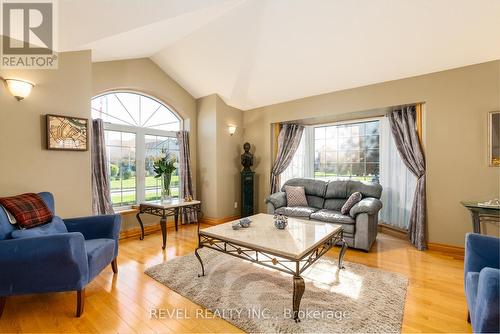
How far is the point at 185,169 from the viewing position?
15.4 ft

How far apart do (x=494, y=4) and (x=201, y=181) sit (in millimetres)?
4791

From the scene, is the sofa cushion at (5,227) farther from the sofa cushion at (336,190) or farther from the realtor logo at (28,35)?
the sofa cushion at (336,190)

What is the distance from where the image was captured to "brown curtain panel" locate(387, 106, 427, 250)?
333 centimetres

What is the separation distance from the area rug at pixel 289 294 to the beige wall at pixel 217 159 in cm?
197

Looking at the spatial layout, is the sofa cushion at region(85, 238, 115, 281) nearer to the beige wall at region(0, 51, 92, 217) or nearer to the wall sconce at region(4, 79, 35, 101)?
the beige wall at region(0, 51, 92, 217)

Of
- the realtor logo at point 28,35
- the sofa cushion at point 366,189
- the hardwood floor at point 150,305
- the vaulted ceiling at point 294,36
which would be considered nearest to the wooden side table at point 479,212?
the hardwood floor at point 150,305

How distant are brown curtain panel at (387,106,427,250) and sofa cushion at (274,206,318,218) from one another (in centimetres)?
144

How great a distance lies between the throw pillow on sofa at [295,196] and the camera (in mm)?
4194

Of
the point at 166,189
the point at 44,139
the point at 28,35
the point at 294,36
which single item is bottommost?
the point at 166,189

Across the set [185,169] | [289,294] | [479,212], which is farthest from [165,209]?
[479,212]

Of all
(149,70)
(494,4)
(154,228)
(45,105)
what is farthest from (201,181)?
(494,4)

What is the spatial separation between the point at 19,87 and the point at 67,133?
0.62 meters

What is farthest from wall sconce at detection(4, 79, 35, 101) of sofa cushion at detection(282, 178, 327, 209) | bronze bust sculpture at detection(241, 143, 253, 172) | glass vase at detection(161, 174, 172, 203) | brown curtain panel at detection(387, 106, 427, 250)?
brown curtain panel at detection(387, 106, 427, 250)

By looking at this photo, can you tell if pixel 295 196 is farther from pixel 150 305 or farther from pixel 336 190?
pixel 150 305
